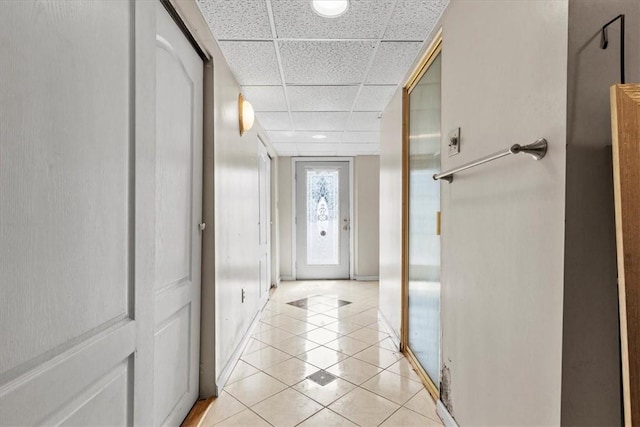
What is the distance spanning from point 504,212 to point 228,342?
1938mm

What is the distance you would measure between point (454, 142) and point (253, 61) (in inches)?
56.6

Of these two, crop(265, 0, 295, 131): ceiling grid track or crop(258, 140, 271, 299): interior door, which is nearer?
crop(265, 0, 295, 131): ceiling grid track

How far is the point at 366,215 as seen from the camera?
18.7 feet

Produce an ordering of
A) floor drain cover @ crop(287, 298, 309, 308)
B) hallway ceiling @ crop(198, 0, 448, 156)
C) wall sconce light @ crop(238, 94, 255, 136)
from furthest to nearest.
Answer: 1. floor drain cover @ crop(287, 298, 309, 308)
2. wall sconce light @ crop(238, 94, 255, 136)
3. hallway ceiling @ crop(198, 0, 448, 156)

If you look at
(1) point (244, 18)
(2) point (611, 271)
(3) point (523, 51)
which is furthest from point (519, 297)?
(1) point (244, 18)

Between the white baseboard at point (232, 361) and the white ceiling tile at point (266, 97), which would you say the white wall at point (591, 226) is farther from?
the white ceiling tile at point (266, 97)

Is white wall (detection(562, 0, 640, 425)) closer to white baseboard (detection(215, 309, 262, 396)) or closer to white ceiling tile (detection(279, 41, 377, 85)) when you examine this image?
white ceiling tile (detection(279, 41, 377, 85))

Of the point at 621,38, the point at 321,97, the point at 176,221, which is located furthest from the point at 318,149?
the point at 621,38

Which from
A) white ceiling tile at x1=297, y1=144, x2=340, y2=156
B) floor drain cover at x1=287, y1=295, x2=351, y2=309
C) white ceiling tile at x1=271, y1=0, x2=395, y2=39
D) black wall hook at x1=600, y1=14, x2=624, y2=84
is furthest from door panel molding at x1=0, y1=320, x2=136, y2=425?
white ceiling tile at x1=297, y1=144, x2=340, y2=156

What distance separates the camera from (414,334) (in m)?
2.48

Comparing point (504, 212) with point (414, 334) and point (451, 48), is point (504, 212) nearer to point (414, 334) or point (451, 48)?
point (451, 48)

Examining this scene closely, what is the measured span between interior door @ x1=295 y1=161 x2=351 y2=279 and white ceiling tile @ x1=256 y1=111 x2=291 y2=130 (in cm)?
186

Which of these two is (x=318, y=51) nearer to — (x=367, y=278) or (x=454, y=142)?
(x=454, y=142)

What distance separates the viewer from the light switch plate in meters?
1.59
